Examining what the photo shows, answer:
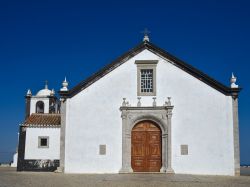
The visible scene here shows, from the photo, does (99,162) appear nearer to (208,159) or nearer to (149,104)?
(149,104)

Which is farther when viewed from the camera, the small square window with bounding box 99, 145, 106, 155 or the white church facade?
the small square window with bounding box 99, 145, 106, 155

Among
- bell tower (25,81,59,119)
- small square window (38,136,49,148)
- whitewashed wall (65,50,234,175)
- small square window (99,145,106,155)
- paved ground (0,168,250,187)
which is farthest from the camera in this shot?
bell tower (25,81,59,119)

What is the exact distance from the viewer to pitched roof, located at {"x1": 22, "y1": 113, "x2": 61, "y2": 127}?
73.5 feet

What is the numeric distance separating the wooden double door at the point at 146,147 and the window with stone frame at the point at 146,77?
1.62 m

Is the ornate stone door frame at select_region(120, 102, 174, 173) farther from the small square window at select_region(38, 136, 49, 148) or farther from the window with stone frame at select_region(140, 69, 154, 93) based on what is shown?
the small square window at select_region(38, 136, 49, 148)

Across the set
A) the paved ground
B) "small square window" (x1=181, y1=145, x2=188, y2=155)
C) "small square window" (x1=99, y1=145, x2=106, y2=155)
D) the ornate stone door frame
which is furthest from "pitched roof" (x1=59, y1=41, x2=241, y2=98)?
the paved ground

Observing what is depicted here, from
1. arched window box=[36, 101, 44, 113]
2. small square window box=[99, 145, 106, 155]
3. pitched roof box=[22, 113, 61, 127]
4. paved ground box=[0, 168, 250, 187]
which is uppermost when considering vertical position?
arched window box=[36, 101, 44, 113]

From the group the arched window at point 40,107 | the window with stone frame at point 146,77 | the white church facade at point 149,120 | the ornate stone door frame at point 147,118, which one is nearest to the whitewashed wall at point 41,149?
the white church facade at point 149,120

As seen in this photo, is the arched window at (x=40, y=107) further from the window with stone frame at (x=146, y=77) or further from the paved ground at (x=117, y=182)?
the paved ground at (x=117, y=182)

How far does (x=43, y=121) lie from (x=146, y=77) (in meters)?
8.03

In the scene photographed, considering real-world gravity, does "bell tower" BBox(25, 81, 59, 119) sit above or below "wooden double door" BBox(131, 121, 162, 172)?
above

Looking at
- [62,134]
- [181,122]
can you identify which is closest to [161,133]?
[181,122]

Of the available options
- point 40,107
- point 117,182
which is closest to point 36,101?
point 40,107

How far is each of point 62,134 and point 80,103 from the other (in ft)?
5.88
